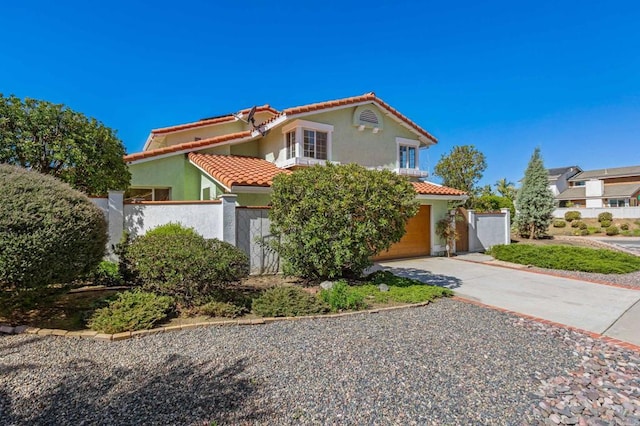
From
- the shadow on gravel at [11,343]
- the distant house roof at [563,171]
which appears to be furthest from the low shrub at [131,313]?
the distant house roof at [563,171]

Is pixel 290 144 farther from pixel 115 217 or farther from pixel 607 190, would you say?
pixel 607 190

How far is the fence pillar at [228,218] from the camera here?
9672 mm

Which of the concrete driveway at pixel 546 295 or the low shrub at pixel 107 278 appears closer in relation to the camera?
Answer: the concrete driveway at pixel 546 295

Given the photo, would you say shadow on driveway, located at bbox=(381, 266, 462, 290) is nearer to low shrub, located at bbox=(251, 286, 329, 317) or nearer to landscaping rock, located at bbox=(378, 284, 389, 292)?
landscaping rock, located at bbox=(378, 284, 389, 292)

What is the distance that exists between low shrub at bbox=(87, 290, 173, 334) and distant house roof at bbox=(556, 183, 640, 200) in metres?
63.4

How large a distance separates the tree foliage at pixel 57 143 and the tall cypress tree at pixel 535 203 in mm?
25981

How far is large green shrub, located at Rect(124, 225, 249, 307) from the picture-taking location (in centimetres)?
616

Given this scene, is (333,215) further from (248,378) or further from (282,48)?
(282,48)

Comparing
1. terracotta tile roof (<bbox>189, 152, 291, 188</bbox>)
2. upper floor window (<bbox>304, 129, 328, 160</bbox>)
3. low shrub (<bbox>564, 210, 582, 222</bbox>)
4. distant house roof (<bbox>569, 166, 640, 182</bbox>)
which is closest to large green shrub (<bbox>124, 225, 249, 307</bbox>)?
terracotta tile roof (<bbox>189, 152, 291, 188</bbox>)

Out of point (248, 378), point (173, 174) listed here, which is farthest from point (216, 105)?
point (248, 378)

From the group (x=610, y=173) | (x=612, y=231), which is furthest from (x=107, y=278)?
(x=610, y=173)

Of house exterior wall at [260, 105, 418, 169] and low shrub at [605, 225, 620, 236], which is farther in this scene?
low shrub at [605, 225, 620, 236]

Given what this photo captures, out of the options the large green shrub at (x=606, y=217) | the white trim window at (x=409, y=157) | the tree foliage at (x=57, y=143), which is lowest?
the large green shrub at (x=606, y=217)

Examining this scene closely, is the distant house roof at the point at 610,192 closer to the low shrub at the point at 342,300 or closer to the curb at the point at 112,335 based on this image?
the low shrub at the point at 342,300
